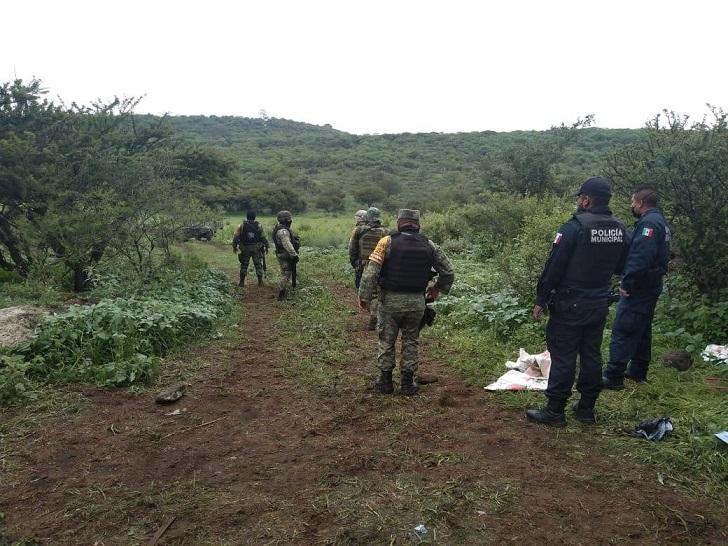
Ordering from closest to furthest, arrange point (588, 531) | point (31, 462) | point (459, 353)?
point (588, 531)
point (31, 462)
point (459, 353)

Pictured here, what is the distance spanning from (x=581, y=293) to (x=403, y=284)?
5.37 feet

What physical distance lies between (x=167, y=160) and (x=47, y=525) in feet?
31.1

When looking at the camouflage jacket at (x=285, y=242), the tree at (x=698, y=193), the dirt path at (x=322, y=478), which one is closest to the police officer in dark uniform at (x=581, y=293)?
the dirt path at (x=322, y=478)

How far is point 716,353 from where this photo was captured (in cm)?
557

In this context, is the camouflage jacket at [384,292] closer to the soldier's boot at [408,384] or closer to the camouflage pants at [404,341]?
the camouflage pants at [404,341]

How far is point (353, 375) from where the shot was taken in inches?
235

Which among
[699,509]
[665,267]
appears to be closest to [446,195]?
[665,267]

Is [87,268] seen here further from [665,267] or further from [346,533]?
[665,267]

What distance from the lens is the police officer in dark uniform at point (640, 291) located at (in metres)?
4.97

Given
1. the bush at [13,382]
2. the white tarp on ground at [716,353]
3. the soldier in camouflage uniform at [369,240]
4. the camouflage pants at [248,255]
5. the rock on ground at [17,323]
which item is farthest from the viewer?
the camouflage pants at [248,255]

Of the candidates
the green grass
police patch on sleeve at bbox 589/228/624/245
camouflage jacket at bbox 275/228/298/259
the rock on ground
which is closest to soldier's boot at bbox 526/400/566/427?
the green grass

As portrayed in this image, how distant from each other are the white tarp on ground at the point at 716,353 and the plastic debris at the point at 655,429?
1.82 m

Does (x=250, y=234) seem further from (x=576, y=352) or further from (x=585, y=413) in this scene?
(x=585, y=413)

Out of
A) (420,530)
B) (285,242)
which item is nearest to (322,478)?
(420,530)
